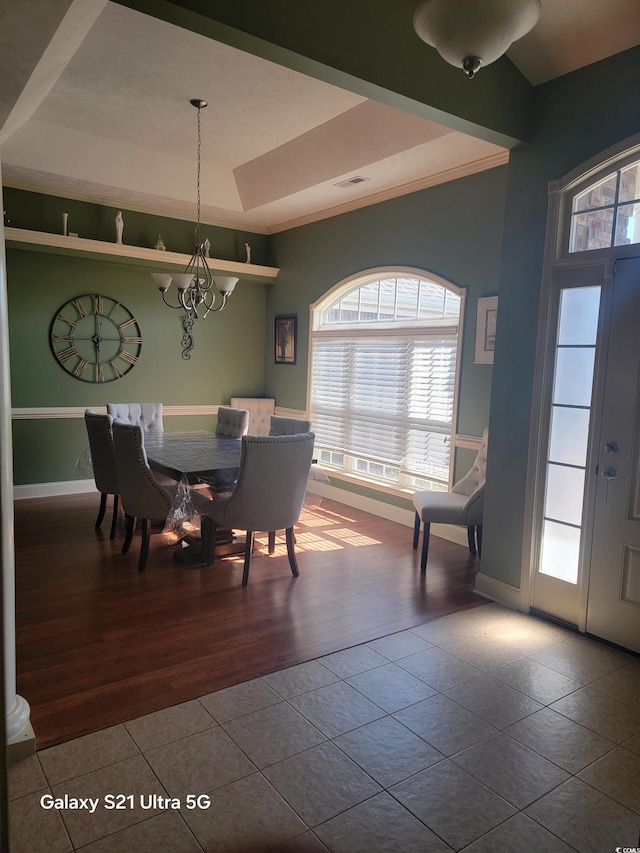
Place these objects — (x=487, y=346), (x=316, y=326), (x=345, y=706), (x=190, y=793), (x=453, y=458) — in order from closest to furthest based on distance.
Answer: (x=190, y=793) → (x=345, y=706) → (x=487, y=346) → (x=453, y=458) → (x=316, y=326)

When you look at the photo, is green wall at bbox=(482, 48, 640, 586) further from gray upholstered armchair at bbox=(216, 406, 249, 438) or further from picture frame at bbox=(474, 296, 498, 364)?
gray upholstered armchair at bbox=(216, 406, 249, 438)

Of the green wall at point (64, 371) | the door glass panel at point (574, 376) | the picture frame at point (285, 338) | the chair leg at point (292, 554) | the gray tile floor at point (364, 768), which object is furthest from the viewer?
the picture frame at point (285, 338)

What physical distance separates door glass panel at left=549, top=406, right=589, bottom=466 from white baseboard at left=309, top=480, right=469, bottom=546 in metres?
1.46

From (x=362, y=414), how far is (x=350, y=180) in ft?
7.14

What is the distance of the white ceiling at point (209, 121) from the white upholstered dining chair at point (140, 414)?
1980 mm

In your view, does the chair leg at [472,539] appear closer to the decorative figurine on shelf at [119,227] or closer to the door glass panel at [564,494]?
the door glass panel at [564,494]

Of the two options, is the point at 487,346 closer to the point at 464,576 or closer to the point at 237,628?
the point at 464,576

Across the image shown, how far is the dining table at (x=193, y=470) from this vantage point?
3.86 metres

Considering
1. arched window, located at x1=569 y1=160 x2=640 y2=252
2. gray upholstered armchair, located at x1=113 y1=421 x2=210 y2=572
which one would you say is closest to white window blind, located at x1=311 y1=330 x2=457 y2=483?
arched window, located at x1=569 y1=160 x2=640 y2=252

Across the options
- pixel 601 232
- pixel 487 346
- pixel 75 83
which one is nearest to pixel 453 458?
pixel 487 346

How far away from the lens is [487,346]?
4.52 m

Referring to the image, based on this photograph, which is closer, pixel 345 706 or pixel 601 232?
pixel 345 706

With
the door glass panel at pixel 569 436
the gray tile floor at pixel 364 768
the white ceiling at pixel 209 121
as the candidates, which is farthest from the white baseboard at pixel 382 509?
the white ceiling at pixel 209 121

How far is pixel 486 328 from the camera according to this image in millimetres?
4520
